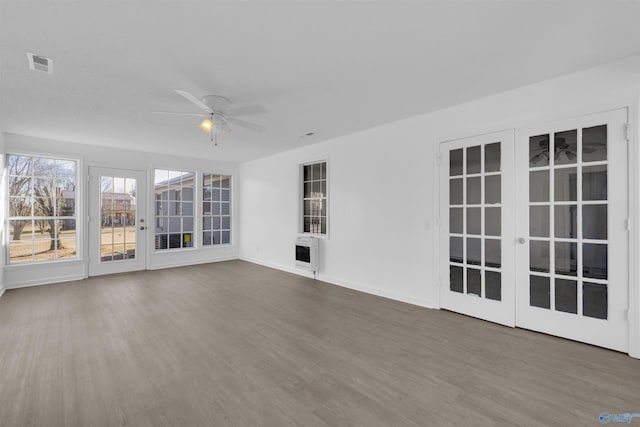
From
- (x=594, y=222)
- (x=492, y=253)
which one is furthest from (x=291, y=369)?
(x=594, y=222)

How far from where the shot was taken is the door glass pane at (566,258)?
2789 millimetres

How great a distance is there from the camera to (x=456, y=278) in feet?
11.7

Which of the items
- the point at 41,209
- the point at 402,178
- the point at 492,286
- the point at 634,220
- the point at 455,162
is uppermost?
the point at 455,162

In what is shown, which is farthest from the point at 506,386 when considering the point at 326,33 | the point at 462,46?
the point at 326,33

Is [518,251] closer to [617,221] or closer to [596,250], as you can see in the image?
[596,250]

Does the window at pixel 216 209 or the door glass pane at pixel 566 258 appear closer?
the door glass pane at pixel 566 258

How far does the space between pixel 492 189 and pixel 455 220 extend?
0.55 m

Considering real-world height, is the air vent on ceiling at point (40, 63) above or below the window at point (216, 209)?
above

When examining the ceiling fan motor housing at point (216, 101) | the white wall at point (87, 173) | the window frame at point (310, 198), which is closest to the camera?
the ceiling fan motor housing at point (216, 101)

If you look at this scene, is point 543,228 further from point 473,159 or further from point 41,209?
point 41,209

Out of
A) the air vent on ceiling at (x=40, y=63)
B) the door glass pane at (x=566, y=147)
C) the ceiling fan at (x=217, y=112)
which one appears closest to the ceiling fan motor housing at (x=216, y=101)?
the ceiling fan at (x=217, y=112)

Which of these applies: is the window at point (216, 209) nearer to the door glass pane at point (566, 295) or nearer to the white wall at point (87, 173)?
the white wall at point (87, 173)

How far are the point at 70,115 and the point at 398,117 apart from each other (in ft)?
14.6

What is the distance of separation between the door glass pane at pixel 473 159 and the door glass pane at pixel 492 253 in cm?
85
